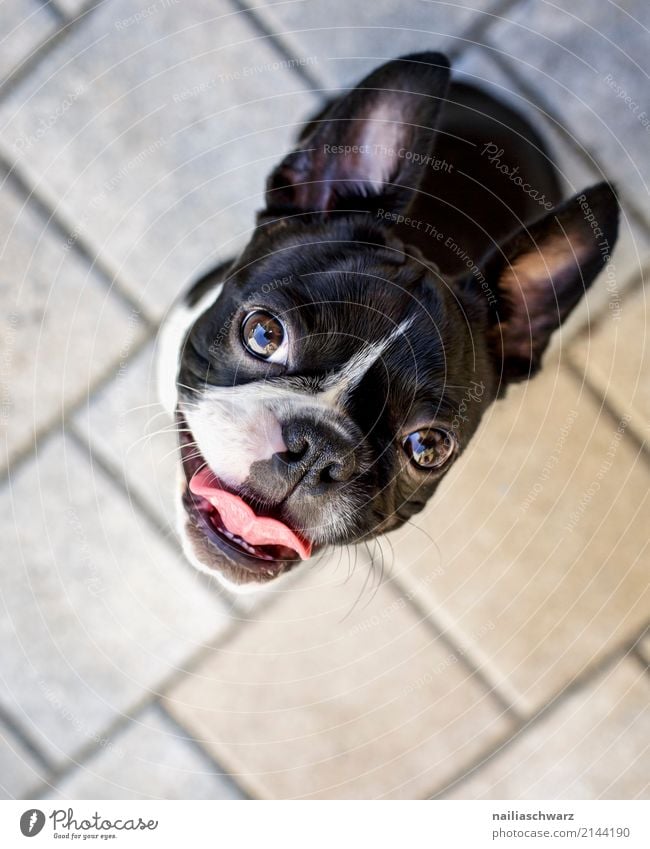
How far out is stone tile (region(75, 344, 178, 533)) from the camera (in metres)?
1.03

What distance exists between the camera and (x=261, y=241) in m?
0.81

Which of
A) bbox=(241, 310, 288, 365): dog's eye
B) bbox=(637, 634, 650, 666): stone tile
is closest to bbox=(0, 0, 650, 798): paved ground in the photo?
bbox=(637, 634, 650, 666): stone tile

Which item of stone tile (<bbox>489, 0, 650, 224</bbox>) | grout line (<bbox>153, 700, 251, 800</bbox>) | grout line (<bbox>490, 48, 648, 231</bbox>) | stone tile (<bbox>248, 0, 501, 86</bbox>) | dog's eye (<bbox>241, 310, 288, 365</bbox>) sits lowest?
grout line (<bbox>153, 700, 251, 800</bbox>)

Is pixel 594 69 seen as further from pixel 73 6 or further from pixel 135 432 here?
pixel 135 432

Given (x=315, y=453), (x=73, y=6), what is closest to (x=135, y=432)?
(x=315, y=453)

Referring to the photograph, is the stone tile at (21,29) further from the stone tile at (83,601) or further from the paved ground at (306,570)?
the stone tile at (83,601)

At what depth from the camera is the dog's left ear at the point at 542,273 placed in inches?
30.6

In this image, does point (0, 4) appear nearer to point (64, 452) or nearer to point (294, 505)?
point (64, 452)

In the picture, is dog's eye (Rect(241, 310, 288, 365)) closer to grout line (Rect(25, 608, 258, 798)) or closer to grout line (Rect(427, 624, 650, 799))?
grout line (Rect(25, 608, 258, 798))

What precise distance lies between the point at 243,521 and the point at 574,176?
2.44 ft

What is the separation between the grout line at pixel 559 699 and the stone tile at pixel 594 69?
701 mm

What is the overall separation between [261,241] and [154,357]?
30 centimetres

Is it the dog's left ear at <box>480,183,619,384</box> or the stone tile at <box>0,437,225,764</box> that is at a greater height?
the dog's left ear at <box>480,183,619,384</box>
